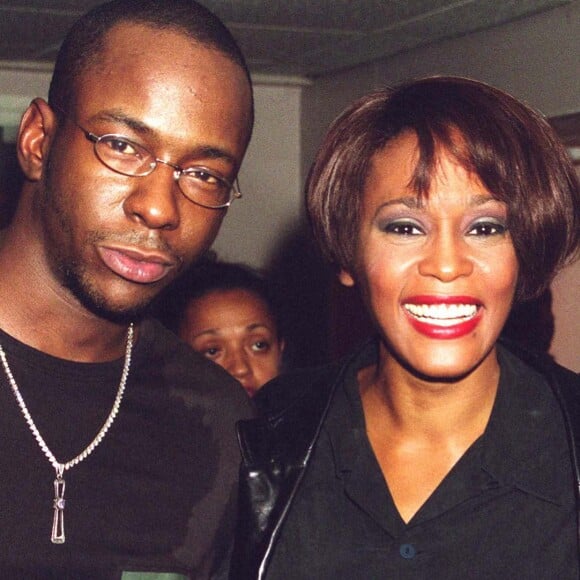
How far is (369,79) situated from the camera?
4.34m

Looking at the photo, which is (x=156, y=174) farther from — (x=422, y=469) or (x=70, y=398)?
(x=422, y=469)

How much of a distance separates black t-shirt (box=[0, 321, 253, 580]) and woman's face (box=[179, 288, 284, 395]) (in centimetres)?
114

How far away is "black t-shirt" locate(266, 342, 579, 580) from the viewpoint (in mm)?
1910

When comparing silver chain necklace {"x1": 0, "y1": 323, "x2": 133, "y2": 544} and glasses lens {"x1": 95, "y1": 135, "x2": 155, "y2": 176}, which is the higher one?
glasses lens {"x1": 95, "y1": 135, "x2": 155, "y2": 176}

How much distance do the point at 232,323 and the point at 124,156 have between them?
148 cm

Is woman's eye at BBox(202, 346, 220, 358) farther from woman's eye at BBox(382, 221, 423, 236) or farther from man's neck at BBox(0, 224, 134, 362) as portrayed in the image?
woman's eye at BBox(382, 221, 423, 236)

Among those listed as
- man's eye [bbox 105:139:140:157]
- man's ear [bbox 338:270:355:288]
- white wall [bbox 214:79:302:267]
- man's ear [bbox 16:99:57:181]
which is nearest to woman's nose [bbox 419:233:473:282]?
man's ear [bbox 338:270:355:288]

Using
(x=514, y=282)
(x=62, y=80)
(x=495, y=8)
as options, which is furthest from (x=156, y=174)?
(x=495, y=8)

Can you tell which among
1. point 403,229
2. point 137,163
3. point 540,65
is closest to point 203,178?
point 137,163

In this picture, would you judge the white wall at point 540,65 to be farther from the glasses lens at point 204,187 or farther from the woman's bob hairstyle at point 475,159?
the glasses lens at point 204,187

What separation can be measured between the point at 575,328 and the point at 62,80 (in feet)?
6.22

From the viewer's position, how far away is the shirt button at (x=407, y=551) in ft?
6.31

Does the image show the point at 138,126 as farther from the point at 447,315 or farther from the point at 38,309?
the point at 447,315

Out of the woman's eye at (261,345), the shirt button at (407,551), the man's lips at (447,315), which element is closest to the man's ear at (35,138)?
the man's lips at (447,315)
